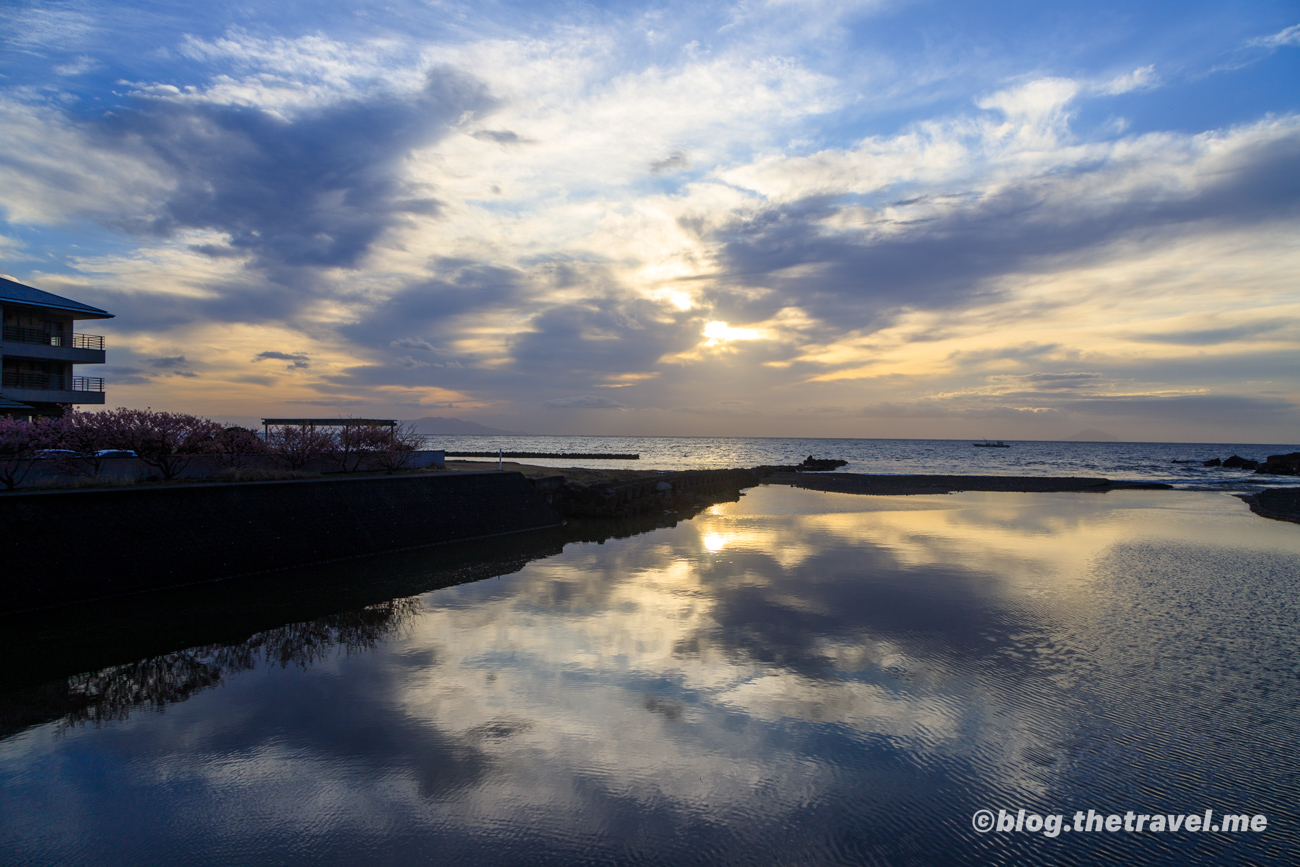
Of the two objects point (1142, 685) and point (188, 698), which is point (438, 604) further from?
point (1142, 685)

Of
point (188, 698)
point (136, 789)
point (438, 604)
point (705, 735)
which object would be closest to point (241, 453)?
point (438, 604)

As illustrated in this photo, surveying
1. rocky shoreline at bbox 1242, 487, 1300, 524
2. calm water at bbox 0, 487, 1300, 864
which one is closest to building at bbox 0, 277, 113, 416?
calm water at bbox 0, 487, 1300, 864

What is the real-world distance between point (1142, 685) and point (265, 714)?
1269 centimetres

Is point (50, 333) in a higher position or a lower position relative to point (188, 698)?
higher

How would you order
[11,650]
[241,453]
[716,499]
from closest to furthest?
[11,650]
[241,453]
[716,499]

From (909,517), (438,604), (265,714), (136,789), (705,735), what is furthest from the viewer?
(909,517)

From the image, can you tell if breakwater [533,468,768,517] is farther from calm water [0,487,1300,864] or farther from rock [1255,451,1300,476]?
rock [1255,451,1300,476]

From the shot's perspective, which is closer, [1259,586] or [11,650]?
[11,650]

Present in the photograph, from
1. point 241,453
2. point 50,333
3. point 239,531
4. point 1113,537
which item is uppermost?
point 50,333

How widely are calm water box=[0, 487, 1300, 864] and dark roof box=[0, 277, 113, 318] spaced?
1459 inches

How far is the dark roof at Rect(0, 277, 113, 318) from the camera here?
35656 mm

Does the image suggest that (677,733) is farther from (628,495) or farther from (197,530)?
(628,495)

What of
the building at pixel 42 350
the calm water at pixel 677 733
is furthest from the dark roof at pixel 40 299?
the calm water at pixel 677 733

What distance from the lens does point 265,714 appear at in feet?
28.5
